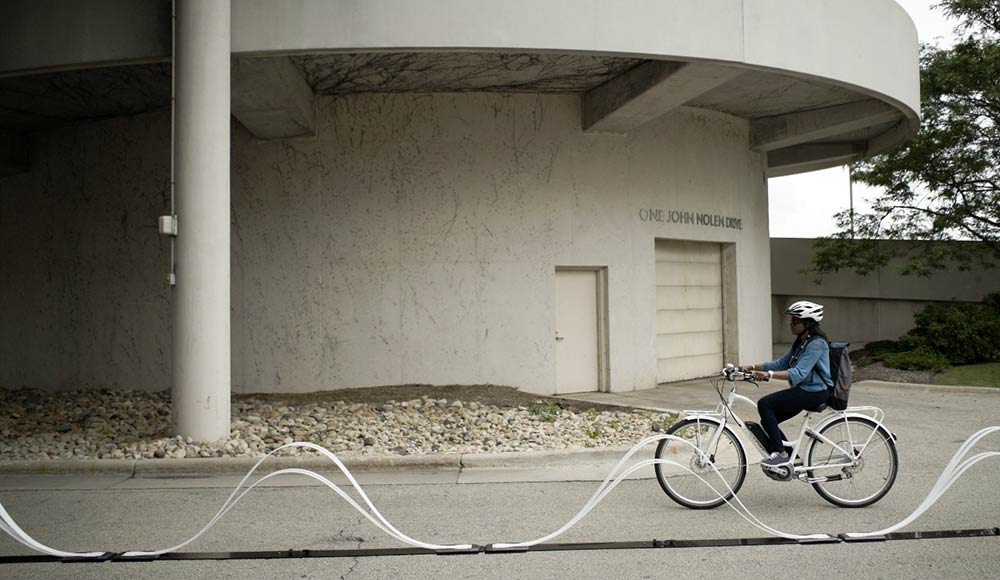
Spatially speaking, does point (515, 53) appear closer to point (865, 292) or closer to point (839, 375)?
point (839, 375)

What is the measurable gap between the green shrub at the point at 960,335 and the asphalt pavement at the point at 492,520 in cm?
875

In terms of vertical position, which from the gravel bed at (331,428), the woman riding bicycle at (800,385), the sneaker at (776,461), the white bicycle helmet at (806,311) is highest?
the white bicycle helmet at (806,311)

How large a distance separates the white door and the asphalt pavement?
5.66 m

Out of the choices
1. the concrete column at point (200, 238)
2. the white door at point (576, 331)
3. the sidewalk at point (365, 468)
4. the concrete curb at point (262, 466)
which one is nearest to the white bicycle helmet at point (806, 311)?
the sidewalk at point (365, 468)

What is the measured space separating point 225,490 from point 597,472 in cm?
379

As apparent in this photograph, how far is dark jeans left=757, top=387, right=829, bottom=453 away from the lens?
23.1ft

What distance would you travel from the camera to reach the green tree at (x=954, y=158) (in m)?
18.9

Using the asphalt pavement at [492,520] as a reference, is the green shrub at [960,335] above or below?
above

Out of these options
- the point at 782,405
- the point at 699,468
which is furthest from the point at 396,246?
the point at 782,405

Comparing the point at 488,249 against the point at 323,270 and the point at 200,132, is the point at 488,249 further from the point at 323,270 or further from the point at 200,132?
the point at 200,132

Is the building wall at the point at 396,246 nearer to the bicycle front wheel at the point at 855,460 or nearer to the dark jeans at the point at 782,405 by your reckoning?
the dark jeans at the point at 782,405

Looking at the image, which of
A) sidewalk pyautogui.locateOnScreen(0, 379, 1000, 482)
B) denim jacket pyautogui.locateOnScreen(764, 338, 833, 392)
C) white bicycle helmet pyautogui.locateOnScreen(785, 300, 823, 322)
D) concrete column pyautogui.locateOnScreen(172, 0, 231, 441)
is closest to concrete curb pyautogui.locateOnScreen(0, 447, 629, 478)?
sidewalk pyautogui.locateOnScreen(0, 379, 1000, 482)

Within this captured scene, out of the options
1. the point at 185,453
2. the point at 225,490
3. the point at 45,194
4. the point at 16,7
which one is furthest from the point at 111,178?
the point at 225,490

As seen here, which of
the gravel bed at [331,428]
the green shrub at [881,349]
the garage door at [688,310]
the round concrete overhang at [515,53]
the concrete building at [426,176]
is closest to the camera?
the gravel bed at [331,428]
